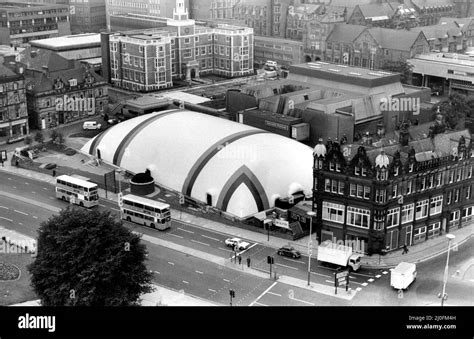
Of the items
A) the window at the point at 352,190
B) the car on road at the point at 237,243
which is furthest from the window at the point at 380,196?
the car on road at the point at 237,243

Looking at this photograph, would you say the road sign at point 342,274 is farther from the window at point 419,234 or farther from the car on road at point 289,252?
the window at point 419,234

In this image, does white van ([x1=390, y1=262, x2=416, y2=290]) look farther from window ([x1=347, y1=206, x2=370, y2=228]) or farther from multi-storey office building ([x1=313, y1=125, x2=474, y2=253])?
window ([x1=347, y1=206, x2=370, y2=228])

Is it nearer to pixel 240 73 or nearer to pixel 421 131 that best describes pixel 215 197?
pixel 421 131

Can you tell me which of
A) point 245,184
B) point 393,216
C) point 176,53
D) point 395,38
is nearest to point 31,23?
point 176,53

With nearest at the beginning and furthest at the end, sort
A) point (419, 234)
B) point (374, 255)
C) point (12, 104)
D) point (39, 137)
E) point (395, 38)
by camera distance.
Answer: point (374, 255)
point (419, 234)
point (39, 137)
point (12, 104)
point (395, 38)

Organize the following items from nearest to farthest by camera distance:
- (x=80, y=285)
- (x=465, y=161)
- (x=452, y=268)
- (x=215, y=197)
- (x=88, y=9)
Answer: (x=80, y=285)
(x=452, y=268)
(x=465, y=161)
(x=215, y=197)
(x=88, y=9)

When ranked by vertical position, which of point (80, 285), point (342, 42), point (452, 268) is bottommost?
point (452, 268)

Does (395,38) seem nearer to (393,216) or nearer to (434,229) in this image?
(434,229)
